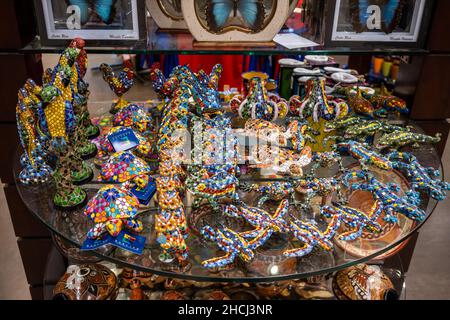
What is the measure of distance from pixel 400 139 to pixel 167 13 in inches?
32.9

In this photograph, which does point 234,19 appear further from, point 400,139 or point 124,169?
point 400,139

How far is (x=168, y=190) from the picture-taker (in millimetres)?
852

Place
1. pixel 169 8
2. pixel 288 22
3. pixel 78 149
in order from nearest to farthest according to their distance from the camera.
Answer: pixel 78 149
pixel 169 8
pixel 288 22

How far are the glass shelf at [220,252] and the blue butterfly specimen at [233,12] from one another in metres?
0.48

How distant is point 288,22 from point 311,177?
2.00ft

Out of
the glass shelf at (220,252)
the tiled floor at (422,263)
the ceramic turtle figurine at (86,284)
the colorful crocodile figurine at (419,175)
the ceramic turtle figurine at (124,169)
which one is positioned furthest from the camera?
the tiled floor at (422,263)

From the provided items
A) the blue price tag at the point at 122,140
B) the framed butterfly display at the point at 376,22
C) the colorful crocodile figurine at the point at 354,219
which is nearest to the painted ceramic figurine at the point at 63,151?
the blue price tag at the point at 122,140

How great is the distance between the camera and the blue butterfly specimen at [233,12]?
1066 mm

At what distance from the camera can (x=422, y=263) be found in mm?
1812

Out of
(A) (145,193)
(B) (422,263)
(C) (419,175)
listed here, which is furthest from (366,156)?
(B) (422,263)

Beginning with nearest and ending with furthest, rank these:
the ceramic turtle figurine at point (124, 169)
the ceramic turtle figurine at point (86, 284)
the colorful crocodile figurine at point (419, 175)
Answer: the ceramic turtle figurine at point (124, 169) → the colorful crocodile figurine at point (419, 175) → the ceramic turtle figurine at point (86, 284)

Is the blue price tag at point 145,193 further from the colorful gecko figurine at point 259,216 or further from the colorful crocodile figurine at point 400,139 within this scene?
the colorful crocodile figurine at point 400,139
